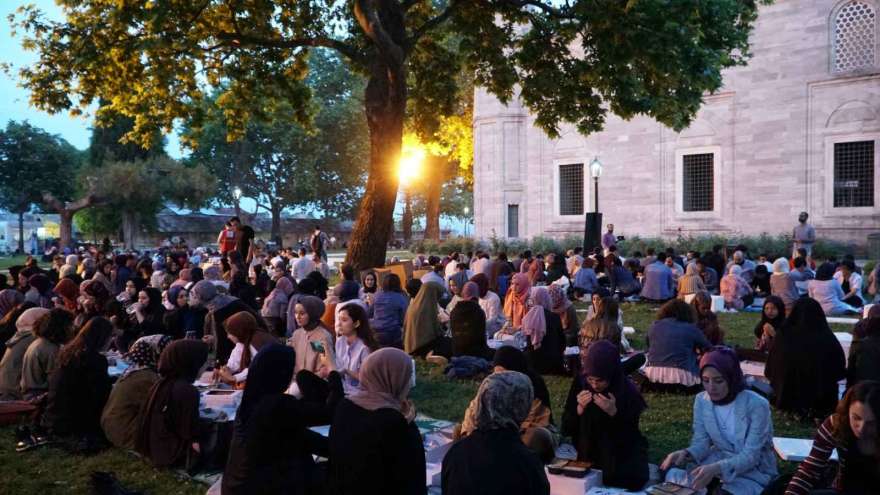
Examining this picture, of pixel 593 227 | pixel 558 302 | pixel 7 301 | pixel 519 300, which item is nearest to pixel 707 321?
pixel 558 302

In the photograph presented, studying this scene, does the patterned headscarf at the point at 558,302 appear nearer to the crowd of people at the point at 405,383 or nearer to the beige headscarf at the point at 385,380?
the crowd of people at the point at 405,383

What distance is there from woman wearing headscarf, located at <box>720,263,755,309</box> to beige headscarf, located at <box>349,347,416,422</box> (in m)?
12.7

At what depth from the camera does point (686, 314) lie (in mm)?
7750

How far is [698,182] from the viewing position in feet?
93.3

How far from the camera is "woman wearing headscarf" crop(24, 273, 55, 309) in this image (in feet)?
38.0

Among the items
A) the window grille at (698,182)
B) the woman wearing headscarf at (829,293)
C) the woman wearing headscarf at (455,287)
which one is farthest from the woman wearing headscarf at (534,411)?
the window grille at (698,182)

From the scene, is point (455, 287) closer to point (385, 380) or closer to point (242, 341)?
point (242, 341)

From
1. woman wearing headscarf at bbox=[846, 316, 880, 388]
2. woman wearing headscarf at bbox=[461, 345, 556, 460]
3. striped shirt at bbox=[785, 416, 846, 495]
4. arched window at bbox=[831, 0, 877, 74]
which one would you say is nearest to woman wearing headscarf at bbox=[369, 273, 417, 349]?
woman wearing headscarf at bbox=[461, 345, 556, 460]

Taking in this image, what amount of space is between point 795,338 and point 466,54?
11.2m

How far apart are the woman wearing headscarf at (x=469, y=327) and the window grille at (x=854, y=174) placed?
20.5 metres

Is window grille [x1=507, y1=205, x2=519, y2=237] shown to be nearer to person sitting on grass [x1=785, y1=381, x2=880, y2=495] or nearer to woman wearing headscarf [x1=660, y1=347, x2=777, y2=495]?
woman wearing headscarf [x1=660, y1=347, x2=777, y2=495]

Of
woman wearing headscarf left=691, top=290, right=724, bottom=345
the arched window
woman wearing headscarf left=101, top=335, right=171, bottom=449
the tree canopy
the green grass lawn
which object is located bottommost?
the green grass lawn

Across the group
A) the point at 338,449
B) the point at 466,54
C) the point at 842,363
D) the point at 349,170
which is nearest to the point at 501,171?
the point at 466,54

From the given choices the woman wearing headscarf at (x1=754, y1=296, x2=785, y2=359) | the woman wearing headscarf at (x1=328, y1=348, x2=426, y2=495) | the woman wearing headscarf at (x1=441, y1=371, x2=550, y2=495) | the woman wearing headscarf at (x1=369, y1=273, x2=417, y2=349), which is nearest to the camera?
the woman wearing headscarf at (x1=441, y1=371, x2=550, y2=495)
